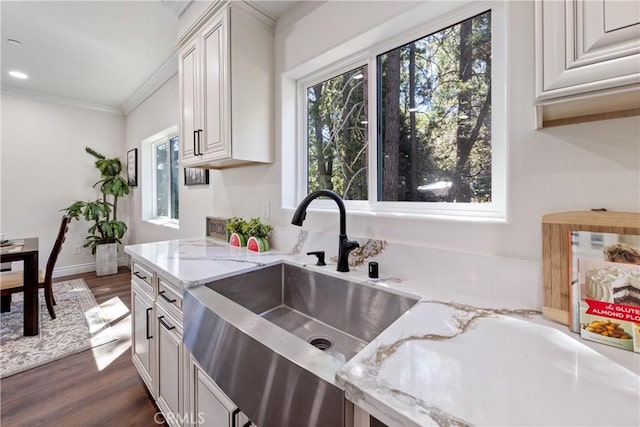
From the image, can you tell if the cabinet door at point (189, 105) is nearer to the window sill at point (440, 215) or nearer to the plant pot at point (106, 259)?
the window sill at point (440, 215)

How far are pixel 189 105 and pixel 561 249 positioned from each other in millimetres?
2178

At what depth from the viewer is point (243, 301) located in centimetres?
121

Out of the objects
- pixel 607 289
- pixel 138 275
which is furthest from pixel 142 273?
pixel 607 289

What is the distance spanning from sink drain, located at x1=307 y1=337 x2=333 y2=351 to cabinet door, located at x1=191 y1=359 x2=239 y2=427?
0.38 m

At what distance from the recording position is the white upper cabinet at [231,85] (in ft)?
5.05

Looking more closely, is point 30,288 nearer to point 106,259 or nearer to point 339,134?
point 106,259

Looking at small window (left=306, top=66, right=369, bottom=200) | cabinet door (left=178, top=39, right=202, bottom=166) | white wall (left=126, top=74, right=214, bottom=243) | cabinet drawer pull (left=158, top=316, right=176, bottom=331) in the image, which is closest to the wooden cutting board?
small window (left=306, top=66, right=369, bottom=200)

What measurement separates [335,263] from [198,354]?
0.70 metres

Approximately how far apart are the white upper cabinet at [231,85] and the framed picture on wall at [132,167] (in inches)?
110

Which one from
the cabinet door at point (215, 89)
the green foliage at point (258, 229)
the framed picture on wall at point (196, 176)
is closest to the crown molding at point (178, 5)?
the cabinet door at point (215, 89)

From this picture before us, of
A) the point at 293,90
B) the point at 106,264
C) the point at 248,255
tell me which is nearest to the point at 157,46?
the point at 293,90

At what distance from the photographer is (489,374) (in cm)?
49

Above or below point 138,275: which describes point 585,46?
above

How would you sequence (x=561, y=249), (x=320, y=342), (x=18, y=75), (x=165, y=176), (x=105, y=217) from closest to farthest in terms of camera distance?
1. (x=561, y=249)
2. (x=320, y=342)
3. (x=18, y=75)
4. (x=165, y=176)
5. (x=105, y=217)
